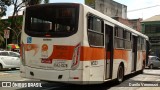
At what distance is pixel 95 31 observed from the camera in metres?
11.5

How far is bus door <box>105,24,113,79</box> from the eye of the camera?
1287 cm

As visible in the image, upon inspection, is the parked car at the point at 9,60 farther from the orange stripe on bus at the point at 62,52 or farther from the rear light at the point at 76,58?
the rear light at the point at 76,58

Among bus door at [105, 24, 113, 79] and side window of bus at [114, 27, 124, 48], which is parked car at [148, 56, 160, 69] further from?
bus door at [105, 24, 113, 79]

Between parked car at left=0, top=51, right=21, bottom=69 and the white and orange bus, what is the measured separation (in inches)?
480

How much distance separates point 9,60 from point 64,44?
548 inches

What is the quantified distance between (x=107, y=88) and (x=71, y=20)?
4.27m

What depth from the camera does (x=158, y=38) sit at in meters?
60.6

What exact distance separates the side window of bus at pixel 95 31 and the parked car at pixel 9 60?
→ 12775mm

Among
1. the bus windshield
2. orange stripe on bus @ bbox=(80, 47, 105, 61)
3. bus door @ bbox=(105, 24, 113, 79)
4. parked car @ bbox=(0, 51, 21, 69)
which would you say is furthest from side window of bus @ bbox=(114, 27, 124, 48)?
parked car @ bbox=(0, 51, 21, 69)

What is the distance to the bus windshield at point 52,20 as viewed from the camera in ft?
35.2

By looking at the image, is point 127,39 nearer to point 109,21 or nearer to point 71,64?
point 109,21

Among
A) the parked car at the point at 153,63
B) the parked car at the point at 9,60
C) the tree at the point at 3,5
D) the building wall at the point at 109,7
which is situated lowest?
the parked car at the point at 153,63

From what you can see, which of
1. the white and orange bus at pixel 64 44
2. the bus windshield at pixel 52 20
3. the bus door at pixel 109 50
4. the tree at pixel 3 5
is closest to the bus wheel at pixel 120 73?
the bus door at pixel 109 50

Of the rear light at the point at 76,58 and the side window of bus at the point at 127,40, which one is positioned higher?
the side window of bus at the point at 127,40
